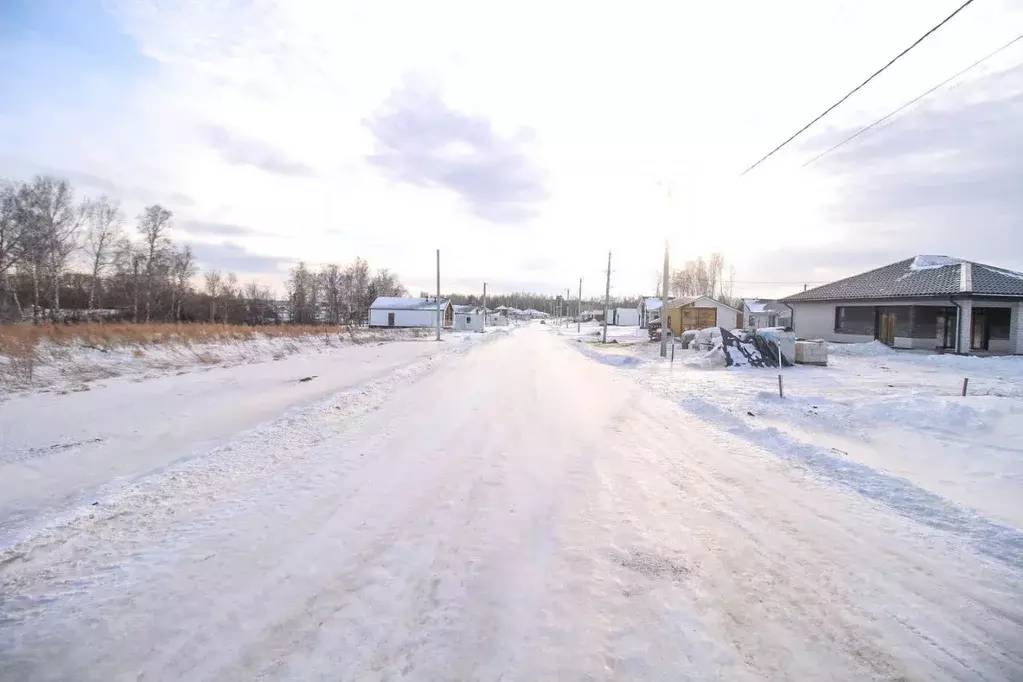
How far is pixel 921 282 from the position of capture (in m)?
28.8

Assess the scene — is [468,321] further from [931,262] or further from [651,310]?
[931,262]

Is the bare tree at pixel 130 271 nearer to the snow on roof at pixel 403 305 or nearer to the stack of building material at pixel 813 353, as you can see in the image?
the snow on roof at pixel 403 305

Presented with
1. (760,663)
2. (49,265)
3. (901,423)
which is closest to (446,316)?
(49,265)

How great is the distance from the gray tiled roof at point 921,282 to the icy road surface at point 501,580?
29193 millimetres

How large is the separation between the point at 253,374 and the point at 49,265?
→ 1520 inches

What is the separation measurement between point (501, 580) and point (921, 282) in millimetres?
35719

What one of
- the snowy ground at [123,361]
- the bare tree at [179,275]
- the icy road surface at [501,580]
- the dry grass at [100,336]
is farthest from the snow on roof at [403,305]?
the icy road surface at [501,580]

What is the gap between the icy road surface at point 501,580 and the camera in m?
2.70

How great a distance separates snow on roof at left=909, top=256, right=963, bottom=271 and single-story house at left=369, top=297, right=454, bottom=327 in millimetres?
59432

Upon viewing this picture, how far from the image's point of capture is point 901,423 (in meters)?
8.95

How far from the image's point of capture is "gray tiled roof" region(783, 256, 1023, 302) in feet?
86.1

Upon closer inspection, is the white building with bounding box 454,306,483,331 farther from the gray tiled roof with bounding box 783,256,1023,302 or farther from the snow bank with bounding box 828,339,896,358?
the snow bank with bounding box 828,339,896,358

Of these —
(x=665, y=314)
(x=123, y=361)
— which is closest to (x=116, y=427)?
(x=123, y=361)

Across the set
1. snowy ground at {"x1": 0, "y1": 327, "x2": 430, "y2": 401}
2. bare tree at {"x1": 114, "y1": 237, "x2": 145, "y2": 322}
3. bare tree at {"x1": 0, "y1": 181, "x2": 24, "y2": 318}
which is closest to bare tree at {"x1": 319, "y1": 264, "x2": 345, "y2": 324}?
bare tree at {"x1": 114, "y1": 237, "x2": 145, "y2": 322}
